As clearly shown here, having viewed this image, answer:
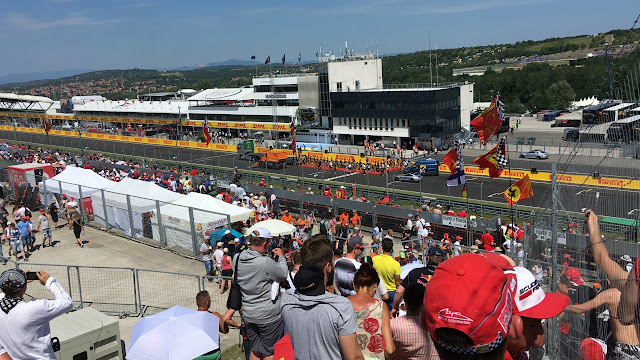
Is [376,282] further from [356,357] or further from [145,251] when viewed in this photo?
[145,251]

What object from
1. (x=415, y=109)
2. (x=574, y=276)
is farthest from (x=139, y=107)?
(x=574, y=276)

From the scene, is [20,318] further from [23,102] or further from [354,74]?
[23,102]

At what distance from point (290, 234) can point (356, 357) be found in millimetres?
13267

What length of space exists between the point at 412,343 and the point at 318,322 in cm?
91

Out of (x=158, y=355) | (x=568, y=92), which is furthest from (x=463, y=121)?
(x=158, y=355)

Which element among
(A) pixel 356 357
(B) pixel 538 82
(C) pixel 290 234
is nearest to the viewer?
(A) pixel 356 357

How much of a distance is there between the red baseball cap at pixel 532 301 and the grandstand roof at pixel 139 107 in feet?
261

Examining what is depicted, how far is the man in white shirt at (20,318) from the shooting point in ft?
14.6

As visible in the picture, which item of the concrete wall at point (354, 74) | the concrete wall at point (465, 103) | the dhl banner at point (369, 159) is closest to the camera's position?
the dhl banner at point (369, 159)

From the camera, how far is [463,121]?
60.3 m

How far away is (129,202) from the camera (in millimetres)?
19344

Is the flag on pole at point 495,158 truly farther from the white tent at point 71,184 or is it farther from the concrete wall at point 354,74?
the concrete wall at point 354,74

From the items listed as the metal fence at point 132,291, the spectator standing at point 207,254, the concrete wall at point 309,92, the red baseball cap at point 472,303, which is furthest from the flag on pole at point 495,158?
the concrete wall at point 309,92

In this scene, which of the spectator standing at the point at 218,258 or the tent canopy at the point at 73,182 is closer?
the spectator standing at the point at 218,258
